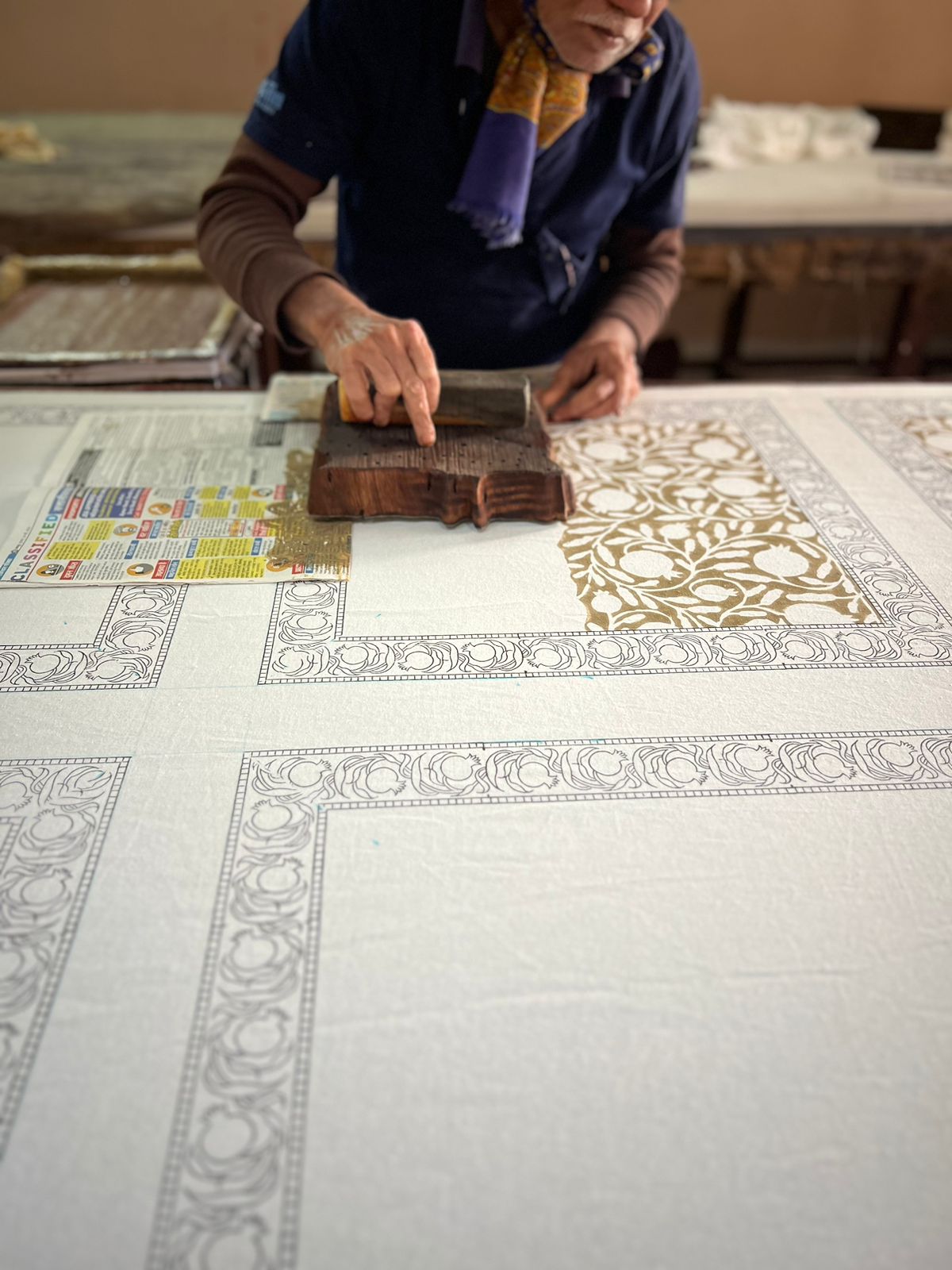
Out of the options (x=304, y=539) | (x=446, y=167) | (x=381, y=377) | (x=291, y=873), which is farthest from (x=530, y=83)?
(x=291, y=873)

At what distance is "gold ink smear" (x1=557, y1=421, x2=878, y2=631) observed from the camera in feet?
3.63

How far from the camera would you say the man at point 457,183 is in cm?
133

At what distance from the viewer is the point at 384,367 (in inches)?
48.8

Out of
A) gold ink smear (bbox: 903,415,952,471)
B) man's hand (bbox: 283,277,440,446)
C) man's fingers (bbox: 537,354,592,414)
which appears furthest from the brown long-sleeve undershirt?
gold ink smear (bbox: 903,415,952,471)

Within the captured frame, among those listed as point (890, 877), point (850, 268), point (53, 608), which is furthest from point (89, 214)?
point (890, 877)

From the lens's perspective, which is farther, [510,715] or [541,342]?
[541,342]

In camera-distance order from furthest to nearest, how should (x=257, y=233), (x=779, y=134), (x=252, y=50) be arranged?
(x=252, y=50) → (x=779, y=134) → (x=257, y=233)

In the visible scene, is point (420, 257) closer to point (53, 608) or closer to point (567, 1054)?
point (53, 608)

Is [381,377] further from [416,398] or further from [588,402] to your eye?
[588,402]

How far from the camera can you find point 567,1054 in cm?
66

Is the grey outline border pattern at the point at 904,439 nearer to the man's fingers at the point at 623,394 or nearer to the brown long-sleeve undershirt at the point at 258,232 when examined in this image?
the man's fingers at the point at 623,394

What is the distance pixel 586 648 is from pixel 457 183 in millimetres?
911

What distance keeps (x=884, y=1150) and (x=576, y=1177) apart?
0.21 meters

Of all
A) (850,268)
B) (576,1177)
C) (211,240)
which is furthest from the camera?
(850,268)
